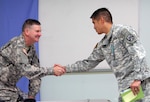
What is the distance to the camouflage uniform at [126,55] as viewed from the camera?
2171mm

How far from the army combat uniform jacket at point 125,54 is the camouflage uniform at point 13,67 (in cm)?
70

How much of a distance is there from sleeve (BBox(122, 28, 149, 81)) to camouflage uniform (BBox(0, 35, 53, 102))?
2.87ft

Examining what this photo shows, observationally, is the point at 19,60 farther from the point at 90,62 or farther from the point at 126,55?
the point at 126,55

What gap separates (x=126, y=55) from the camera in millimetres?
2291

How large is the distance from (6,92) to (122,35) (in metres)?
1.22

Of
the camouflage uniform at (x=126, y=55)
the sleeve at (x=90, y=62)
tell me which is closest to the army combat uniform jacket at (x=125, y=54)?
the camouflage uniform at (x=126, y=55)

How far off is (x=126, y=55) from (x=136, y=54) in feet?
0.48

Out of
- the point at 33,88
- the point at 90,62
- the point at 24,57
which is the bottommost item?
the point at 33,88

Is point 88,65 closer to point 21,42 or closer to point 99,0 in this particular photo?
point 21,42

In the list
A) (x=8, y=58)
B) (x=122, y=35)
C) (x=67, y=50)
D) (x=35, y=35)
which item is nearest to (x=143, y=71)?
(x=122, y=35)

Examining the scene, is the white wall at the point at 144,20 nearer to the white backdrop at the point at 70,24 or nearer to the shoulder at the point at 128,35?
the white backdrop at the point at 70,24

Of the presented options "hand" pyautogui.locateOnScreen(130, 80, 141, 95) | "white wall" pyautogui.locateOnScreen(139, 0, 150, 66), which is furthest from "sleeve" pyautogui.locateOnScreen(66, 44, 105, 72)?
"white wall" pyautogui.locateOnScreen(139, 0, 150, 66)

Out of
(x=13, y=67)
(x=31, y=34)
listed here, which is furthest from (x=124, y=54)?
(x=13, y=67)

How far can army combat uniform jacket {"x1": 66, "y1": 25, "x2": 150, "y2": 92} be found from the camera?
85.4 inches
